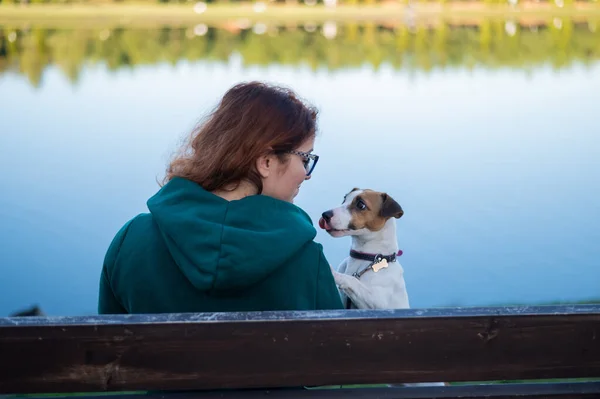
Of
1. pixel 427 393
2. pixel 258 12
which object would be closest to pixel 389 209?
pixel 427 393

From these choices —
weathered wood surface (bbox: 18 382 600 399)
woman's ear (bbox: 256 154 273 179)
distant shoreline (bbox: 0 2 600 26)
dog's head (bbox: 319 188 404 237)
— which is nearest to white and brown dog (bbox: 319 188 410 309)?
dog's head (bbox: 319 188 404 237)

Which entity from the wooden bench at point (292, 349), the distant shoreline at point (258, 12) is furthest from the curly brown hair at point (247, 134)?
the distant shoreline at point (258, 12)

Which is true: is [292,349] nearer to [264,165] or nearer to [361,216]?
[264,165]

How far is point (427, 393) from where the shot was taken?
157 cm

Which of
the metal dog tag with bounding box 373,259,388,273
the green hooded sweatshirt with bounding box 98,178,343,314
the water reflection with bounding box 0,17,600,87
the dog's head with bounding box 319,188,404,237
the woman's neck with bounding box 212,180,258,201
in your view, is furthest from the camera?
the water reflection with bounding box 0,17,600,87

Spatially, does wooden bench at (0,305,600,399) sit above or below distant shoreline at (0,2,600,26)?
below

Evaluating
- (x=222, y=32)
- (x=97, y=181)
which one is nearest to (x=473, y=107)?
(x=97, y=181)

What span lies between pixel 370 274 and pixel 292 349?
77.5 inches

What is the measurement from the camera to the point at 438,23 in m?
32.0

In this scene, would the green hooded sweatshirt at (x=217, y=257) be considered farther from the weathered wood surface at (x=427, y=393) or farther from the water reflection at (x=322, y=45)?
the water reflection at (x=322, y=45)

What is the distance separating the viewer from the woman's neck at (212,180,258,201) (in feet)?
6.81

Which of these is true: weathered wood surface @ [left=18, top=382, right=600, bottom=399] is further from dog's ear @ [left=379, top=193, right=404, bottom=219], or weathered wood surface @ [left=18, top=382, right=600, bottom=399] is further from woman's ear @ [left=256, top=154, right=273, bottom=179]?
dog's ear @ [left=379, top=193, right=404, bottom=219]

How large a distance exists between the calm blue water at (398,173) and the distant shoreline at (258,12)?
1415 centimetres

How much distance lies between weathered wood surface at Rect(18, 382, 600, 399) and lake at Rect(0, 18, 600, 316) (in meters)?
1.04
